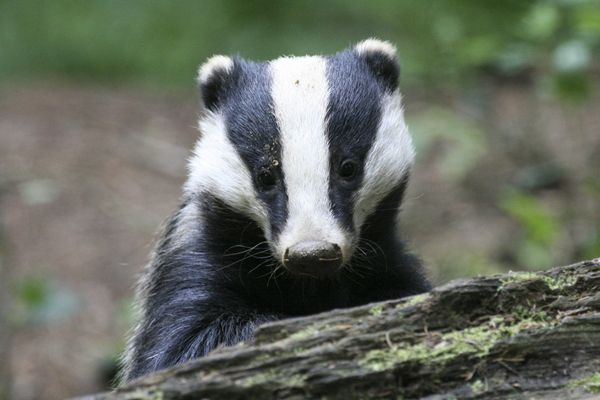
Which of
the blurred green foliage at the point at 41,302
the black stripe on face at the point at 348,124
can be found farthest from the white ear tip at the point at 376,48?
the blurred green foliage at the point at 41,302

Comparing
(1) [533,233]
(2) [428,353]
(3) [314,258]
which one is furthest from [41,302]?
(2) [428,353]

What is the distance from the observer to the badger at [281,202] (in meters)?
3.38

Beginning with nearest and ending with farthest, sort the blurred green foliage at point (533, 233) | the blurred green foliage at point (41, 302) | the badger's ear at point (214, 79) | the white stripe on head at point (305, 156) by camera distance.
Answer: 1. the white stripe on head at point (305, 156)
2. the badger's ear at point (214, 79)
3. the blurred green foliage at point (533, 233)
4. the blurred green foliage at point (41, 302)

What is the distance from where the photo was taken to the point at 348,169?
348 centimetres

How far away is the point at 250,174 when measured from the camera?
353 centimetres

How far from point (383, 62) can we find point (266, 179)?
0.88 m

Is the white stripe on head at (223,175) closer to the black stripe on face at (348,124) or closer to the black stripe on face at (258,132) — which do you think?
the black stripe on face at (258,132)

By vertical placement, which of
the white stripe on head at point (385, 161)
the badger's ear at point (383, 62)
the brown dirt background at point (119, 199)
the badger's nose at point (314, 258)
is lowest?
the brown dirt background at point (119, 199)

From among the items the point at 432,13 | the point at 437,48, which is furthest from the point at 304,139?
the point at 432,13

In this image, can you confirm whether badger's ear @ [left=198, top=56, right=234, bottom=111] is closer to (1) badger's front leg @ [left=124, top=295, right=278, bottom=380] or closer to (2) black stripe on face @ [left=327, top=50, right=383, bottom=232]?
(2) black stripe on face @ [left=327, top=50, right=383, bottom=232]

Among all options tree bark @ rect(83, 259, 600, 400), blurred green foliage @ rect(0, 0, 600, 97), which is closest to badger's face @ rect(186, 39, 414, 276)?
tree bark @ rect(83, 259, 600, 400)

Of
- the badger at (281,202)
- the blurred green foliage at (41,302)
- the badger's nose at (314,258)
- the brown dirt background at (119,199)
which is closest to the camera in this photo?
the badger's nose at (314,258)

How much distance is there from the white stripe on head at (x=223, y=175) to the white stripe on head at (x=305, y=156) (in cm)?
20

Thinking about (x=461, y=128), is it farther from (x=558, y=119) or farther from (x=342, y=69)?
(x=342, y=69)
